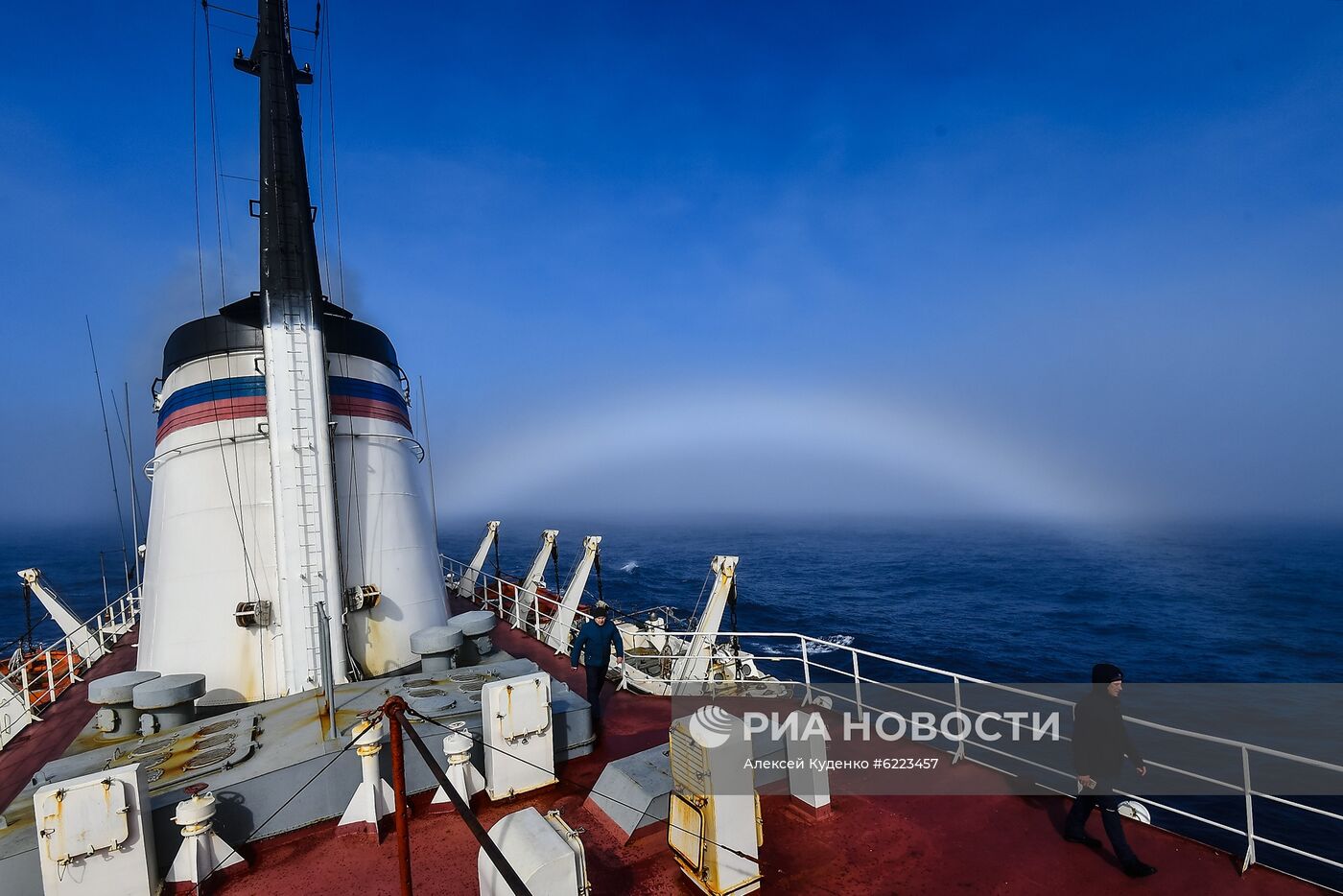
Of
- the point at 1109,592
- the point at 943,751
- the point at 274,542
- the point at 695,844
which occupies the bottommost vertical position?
the point at 1109,592

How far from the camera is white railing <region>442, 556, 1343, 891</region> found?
514cm

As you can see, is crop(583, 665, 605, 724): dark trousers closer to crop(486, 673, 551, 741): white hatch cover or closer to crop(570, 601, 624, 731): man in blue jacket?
crop(570, 601, 624, 731): man in blue jacket

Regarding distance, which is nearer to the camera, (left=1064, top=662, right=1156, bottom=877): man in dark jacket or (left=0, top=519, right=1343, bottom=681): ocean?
(left=1064, top=662, right=1156, bottom=877): man in dark jacket

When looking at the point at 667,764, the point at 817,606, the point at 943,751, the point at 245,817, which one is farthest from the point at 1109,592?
the point at 245,817

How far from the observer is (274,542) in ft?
30.9

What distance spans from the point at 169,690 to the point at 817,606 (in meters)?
40.6

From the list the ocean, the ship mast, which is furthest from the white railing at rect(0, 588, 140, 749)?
the ocean

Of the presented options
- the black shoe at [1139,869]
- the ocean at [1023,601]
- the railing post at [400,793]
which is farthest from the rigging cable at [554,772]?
the ocean at [1023,601]

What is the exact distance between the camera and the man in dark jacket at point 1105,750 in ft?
17.6

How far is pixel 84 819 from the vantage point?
16.5 ft

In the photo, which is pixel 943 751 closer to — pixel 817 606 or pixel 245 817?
pixel 245 817

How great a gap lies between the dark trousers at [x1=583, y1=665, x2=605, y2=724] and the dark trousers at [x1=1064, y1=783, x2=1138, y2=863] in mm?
5481

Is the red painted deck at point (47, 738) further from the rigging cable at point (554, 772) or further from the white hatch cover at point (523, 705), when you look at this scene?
the white hatch cover at point (523, 705)

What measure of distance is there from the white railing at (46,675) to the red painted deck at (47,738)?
0.23m
